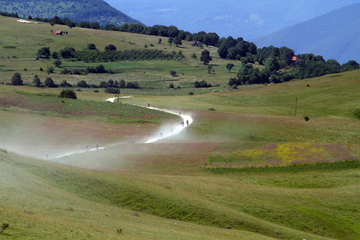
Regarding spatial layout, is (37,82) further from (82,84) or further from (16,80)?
(82,84)

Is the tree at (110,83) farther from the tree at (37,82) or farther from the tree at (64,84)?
the tree at (37,82)

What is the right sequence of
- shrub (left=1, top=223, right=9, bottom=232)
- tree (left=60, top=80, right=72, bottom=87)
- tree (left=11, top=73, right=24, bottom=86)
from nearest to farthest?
shrub (left=1, top=223, right=9, bottom=232)
tree (left=11, top=73, right=24, bottom=86)
tree (left=60, top=80, right=72, bottom=87)

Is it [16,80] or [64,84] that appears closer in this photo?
[16,80]

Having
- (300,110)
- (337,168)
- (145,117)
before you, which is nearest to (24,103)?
(145,117)

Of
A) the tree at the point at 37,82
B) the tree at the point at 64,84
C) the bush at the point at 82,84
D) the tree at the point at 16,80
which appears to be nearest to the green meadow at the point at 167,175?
the tree at the point at 16,80

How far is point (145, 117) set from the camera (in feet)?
322

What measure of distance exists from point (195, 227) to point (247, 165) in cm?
3062

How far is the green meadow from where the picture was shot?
28.0 meters

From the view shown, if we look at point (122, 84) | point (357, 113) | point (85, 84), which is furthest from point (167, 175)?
point (122, 84)

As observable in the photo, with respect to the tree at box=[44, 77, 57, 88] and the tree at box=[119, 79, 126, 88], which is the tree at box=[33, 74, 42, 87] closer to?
the tree at box=[44, 77, 57, 88]

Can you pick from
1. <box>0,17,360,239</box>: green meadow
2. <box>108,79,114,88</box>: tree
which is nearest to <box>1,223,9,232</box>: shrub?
<box>0,17,360,239</box>: green meadow

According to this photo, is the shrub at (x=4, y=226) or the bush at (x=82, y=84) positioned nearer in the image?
the shrub at (x=4, y=226)

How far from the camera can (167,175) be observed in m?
52.7

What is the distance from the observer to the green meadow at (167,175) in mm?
28016
